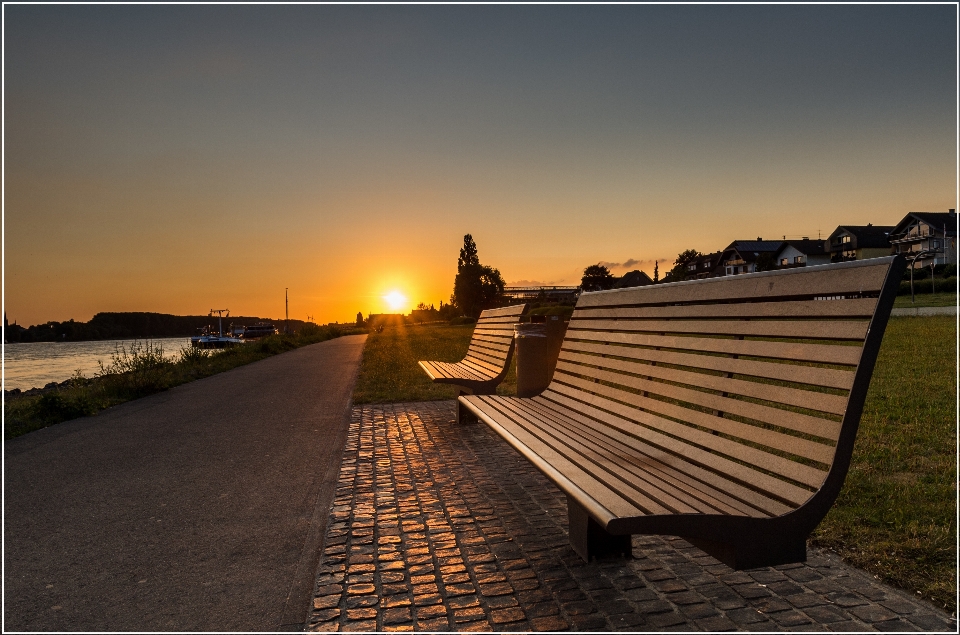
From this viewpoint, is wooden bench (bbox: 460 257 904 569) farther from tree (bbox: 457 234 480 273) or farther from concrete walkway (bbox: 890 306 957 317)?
tree (bbox: 457 234 480 273)

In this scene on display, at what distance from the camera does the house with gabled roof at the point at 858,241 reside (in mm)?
85375

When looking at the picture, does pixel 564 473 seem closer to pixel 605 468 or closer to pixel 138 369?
pixel 605 468

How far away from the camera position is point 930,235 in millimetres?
72562

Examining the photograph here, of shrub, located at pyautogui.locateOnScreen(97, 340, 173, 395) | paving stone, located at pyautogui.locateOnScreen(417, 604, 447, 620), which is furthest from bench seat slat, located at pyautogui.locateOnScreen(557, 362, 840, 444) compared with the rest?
shrub, located at pyautogui.locateOnScreen(97, 340, 173, 395)

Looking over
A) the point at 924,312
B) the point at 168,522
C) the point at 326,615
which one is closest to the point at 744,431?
the point at 326,615

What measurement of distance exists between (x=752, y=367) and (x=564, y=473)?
0.91 meters

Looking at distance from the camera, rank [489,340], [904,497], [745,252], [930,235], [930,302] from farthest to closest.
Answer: [745,252]
[930,235]
[930,302]
[489,340]
[904,497]

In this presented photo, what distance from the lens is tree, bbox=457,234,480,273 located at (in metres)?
97.9

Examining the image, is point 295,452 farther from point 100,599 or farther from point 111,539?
point 100,599

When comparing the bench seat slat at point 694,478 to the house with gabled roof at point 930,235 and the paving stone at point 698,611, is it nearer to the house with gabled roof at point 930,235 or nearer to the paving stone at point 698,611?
the paving stone at point 698,611

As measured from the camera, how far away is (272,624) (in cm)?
263

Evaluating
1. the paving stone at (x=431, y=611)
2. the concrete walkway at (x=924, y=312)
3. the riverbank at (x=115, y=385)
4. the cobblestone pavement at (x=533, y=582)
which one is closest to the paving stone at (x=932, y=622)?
the cobblestone pavement at (x=533, y=582)

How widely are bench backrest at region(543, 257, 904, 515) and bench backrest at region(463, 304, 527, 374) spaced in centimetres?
262

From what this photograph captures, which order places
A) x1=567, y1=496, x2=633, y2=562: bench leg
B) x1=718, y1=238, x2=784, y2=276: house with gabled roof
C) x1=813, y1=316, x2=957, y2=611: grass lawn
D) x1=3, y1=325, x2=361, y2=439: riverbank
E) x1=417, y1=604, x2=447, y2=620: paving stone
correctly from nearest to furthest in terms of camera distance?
x1=417, y1=604, x2=447, y2=620: paving stone < x1=813, y1=316, x2=957, y2=611: grass lawn < x1=567, y1=496, x2=633, y2=562: bench leg < x1=3, y1=325, x2=361, y2=439: riverbank < x1=718, y1=238, x2=784, y2=276: house with gabled roof
